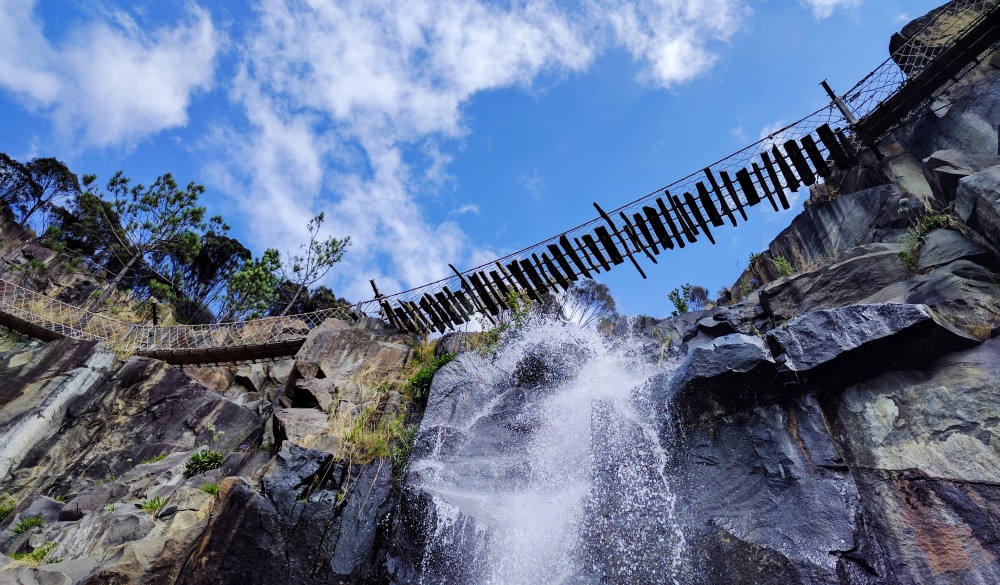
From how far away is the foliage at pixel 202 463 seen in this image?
8344 mm

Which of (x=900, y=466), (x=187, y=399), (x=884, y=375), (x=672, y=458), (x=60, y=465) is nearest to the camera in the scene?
(x=900, y=466)

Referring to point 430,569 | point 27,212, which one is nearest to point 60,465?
point 430,569

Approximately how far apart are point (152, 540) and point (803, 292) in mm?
10373

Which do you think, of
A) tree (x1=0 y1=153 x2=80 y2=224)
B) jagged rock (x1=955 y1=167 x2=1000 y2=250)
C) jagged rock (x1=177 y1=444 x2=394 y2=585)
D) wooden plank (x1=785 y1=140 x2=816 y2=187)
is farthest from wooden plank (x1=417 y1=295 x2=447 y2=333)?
tree (x1=0 y1=153 x2=80 y2=224)

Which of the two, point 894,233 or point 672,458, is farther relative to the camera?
point 894,233

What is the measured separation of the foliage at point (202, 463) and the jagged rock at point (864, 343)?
8.60 m

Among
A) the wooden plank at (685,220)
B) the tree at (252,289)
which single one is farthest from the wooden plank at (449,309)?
the tree at (252,289)

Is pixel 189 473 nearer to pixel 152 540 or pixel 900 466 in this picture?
pixel 152 540

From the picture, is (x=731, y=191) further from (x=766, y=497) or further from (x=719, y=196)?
(x=766, y=497)

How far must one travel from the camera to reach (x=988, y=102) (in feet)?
34.2

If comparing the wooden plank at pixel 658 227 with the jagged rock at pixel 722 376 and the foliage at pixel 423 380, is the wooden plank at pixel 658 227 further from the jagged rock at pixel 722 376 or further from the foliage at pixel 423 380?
the foliage at pixel 423 380

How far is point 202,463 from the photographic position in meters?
8.37

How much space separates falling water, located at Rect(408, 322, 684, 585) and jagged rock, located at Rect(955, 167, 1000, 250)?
4.71 metres

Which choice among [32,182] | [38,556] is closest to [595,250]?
[38,556]
